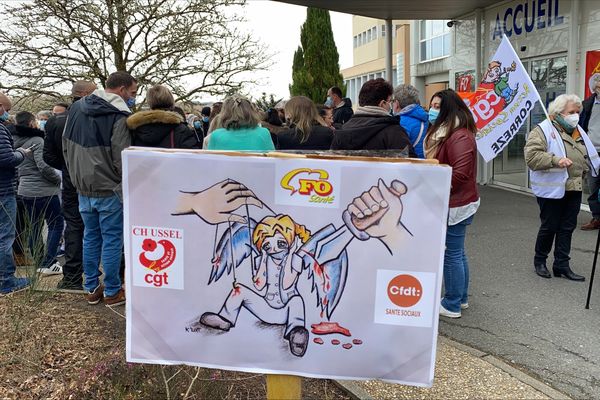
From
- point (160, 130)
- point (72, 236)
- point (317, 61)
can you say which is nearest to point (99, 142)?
point (160, 130)

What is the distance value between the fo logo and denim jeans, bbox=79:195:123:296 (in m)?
2.77

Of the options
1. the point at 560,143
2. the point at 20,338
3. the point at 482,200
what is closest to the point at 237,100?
the point at 20,338

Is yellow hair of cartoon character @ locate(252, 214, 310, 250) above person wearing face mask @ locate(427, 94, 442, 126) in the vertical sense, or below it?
below

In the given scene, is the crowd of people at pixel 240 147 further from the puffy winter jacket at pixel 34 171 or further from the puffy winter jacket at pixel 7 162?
the puffy winter jacket at pixel 34 171

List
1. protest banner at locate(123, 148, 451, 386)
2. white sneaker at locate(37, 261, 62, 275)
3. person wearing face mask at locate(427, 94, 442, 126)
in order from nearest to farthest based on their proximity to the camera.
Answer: protest banner at locate(123, 148, 451, 386), person wearing face mask at locate(427, 94, 442, 126), white sneaker at locate(37, 261, 62, 275)

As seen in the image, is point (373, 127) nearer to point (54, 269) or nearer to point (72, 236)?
point (72, 236)

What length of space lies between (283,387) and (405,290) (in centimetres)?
70

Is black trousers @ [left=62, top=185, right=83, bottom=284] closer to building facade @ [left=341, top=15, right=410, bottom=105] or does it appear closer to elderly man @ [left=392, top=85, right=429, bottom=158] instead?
elderly man @ [left=392, top=85, right=429, bottom=158]

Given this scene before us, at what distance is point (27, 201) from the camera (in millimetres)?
5883

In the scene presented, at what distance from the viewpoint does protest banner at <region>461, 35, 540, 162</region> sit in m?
4.94

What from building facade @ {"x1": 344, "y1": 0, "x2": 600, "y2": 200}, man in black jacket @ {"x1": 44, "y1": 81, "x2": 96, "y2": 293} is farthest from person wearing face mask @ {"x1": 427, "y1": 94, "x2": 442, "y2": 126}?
building facade @ {"x1": 344, "y1": 0, "x2": 600, "y2": 200}

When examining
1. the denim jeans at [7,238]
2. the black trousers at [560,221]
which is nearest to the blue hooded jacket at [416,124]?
the black trousers at [560,221]

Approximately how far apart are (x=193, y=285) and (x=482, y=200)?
27.9 ft

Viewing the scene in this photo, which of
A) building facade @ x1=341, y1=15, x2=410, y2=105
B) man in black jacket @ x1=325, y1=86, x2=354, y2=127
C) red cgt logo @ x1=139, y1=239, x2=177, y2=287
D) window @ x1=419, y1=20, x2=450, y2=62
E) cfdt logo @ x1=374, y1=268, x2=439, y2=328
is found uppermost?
building facade @ x1=341, y1=15, x2=410, y2=105
